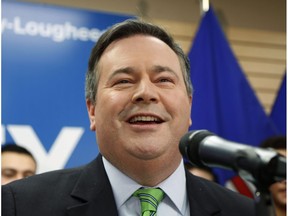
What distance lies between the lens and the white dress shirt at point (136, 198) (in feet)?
5.31

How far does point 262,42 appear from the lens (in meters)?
5.66

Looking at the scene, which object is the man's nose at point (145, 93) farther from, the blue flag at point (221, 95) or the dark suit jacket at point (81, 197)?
the blue flag at point (221, 95)

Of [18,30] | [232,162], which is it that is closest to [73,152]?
[18,30]

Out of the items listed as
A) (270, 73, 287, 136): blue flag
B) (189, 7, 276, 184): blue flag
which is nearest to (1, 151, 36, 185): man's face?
(189, 7, 276, 184): blue flag

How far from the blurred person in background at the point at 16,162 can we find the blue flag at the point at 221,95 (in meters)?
1.12

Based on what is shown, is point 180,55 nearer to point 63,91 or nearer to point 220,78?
point 63,91

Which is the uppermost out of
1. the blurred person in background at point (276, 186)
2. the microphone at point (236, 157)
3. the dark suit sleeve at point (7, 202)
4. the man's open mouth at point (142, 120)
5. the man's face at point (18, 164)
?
the man's open mouth at point (142, 120)

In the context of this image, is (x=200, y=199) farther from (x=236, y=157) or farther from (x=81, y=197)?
(x=236, y=157)

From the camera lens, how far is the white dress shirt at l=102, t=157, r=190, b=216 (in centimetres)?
162

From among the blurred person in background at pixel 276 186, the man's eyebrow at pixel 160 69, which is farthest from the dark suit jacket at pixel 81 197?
the blurred person in background at pixel 276 186

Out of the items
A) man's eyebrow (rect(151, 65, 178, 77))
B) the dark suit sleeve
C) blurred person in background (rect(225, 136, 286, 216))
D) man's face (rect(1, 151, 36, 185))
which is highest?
man's eyebrow (rect(151, 65, 178, 77))

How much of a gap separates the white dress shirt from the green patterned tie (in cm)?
1

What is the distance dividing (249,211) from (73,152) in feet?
5.35

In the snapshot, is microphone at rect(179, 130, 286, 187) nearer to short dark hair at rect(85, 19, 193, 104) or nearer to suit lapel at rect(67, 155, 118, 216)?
suit lapel at rect(67, 155, 118, 216)
